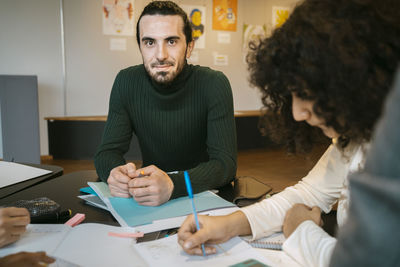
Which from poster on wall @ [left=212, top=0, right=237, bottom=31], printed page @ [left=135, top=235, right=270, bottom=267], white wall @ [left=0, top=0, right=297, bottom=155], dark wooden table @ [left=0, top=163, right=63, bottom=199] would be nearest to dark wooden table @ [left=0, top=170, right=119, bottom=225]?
dark wooden table @ [left=0, top=163, right=63, bottom=199]

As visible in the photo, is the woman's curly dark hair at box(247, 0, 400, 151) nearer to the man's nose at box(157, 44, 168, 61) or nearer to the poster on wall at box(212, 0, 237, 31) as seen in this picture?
the man's nose at box(157, 44, 168, 61)

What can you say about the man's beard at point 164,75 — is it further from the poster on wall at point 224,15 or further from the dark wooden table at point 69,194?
the poster on wall at point 224,15

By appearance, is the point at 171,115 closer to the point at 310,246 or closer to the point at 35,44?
the point at 310,246

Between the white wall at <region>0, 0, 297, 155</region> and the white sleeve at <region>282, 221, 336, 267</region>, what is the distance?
350cm

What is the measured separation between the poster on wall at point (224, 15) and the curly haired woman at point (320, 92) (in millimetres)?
4004

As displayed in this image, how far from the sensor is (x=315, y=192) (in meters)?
0.99

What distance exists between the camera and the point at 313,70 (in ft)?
2.04

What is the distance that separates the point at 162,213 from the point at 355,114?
57 cm

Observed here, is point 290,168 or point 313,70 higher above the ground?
point 313,70

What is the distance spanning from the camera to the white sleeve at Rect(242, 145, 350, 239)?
2.98ft

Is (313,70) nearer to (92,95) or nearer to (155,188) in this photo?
(155,188)

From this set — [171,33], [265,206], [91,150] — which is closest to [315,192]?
[265,206]

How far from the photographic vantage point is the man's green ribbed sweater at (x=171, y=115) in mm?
1482

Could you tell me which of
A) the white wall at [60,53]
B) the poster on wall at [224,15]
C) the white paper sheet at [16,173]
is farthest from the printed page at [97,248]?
the poster on wall at [224,15]
